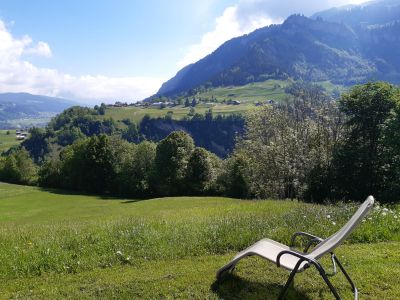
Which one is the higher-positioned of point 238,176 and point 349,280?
point 349,280

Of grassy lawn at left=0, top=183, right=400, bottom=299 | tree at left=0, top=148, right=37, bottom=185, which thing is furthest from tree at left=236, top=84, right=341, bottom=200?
tree at left=0, top=148, right=37, bottom=185

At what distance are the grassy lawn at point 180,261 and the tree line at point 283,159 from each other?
18.9m

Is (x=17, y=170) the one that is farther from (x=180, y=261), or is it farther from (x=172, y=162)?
(x=180, y=261)

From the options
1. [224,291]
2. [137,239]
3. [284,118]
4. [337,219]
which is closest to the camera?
[224,291]

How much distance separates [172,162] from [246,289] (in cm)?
5502

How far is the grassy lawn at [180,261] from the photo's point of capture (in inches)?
Result: 298

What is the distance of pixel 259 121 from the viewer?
5066cm

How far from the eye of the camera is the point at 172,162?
6228cm

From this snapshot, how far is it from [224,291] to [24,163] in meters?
97.0

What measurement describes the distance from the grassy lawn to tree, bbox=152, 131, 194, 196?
49.7 m

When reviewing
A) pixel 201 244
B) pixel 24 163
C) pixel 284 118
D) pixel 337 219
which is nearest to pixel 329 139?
pixel 284 118

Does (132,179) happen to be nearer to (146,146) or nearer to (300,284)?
(146,146)

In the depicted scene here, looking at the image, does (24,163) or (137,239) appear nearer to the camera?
(137,239)

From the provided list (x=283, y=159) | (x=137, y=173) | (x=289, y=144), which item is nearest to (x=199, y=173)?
(x=137, y=173)
